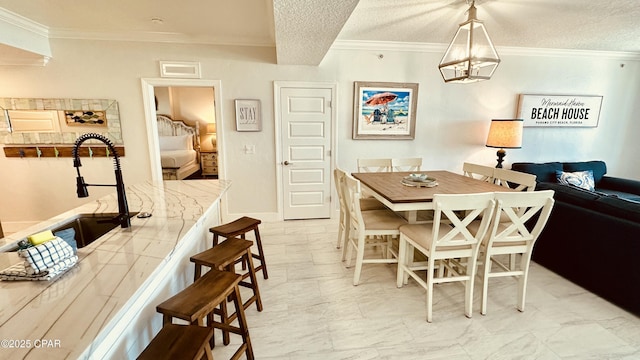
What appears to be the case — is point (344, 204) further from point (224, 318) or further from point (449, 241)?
point (224, 318)

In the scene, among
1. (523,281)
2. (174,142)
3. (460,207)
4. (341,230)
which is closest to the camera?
(460,207)

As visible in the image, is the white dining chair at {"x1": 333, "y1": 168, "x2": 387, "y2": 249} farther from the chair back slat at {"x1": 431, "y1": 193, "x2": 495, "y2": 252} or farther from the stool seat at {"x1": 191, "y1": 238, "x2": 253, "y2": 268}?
the stool seat at {"x1": 191, "y1": 238, "x2": 253, "y2": 268}

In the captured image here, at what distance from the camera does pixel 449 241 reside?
1.97 metres

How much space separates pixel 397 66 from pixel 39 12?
4.04 metres

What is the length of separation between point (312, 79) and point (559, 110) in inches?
152

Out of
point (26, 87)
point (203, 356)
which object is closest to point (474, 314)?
point (203, 356)

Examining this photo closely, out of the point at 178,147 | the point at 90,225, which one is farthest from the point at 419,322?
the point at 178,147

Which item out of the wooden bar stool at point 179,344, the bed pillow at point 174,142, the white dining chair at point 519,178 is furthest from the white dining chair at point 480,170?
the bed pillow at point 174,142

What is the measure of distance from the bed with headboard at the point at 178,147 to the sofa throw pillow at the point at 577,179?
21.8ft

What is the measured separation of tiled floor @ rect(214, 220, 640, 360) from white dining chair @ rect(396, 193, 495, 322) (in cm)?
16

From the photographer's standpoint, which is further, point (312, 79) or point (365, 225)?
point (312, 79)

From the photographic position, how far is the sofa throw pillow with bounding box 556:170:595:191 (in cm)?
388

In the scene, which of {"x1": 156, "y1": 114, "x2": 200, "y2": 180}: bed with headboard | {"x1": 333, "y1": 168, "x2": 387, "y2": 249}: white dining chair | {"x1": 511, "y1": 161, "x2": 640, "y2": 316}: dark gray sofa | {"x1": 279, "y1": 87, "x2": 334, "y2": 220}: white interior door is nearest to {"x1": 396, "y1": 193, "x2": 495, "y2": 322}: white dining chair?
{"x1": 333, "y1": 168, "x2": 387, "y2": 249}: white dining chair

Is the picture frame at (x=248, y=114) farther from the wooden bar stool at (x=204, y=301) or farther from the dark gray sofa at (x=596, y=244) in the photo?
the dark gray sofa at (x=596, y=244)
